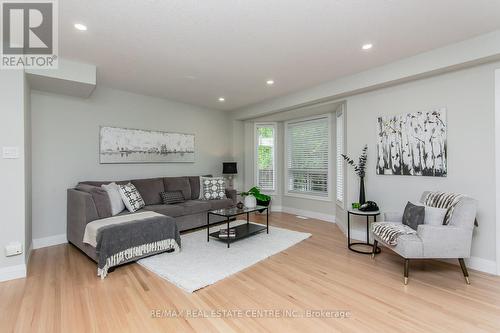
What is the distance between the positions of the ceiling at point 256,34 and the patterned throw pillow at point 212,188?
6.76ft

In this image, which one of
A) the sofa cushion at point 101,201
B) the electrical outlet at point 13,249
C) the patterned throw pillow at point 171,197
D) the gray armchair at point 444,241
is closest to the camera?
the gray armchair at point 444,241

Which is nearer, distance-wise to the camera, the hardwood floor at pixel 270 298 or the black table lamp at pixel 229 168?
the hardwood floor at pixel 270 298

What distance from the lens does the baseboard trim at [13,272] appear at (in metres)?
2.57

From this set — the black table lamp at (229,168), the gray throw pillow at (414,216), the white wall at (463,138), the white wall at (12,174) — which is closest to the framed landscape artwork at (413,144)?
the white wall at (463,138)

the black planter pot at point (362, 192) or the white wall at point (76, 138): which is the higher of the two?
the white wall at point (76, 138)

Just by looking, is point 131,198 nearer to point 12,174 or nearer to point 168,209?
point 168,209

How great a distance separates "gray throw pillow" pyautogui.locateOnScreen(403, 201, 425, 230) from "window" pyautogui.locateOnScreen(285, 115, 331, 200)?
2336mm

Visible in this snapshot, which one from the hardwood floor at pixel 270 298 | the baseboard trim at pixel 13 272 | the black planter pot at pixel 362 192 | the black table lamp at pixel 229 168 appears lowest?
the hardwood floor at pixel 270 298

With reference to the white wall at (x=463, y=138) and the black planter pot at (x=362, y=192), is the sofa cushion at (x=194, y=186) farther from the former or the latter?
the white wall at (x=463, y=138)

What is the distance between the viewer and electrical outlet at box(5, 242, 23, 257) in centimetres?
259

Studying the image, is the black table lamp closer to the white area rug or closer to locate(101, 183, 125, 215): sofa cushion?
the white area rug

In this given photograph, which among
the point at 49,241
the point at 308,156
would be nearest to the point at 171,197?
the point at 49,241

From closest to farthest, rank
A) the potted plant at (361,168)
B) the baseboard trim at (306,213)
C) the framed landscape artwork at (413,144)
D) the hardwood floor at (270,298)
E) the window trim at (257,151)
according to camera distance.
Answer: the hardwood floor at (270,298) → the framed landscape artwork at (413,144) → the potted plant at (361,168) → the baseboard trim at (306,213) → the window trim at (257,151)

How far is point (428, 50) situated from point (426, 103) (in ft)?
2.14
